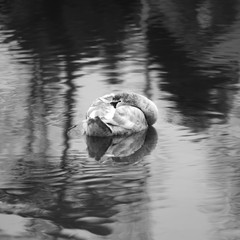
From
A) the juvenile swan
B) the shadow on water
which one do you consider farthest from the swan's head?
the shadow on water

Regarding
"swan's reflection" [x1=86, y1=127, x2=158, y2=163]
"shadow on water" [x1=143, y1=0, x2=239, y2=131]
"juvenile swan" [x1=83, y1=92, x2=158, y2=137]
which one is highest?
"juvenile swan" [x1=83, y1=92, x2=158, y2=137]

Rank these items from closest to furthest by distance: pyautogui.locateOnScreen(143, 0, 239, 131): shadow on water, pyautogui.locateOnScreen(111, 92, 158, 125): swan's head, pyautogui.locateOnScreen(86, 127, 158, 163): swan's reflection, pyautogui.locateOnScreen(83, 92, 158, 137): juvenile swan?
pyautogui.locateOnScreen(86, 127, 158, 163): swan's reflection, pyautogui.locateOnScreen(83, 92, 158, 137): juvenile swan, pyautogui.locateOnScreen(111, 92, 158, 125): swan's head, pyautogui.locateOnScreen(143, 0, 239, 131): shadow on water

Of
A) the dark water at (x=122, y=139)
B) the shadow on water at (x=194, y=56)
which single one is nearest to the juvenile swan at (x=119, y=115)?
the dark water at (x=122, y=139)

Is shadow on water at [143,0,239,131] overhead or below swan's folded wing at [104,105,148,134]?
below

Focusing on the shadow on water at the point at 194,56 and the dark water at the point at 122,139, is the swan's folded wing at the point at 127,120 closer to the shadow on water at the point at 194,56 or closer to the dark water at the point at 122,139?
the dark water at the point at 122,139

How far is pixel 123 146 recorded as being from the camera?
342 inches

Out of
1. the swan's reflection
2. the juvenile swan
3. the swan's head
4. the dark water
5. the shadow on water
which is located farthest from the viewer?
the shadow on water

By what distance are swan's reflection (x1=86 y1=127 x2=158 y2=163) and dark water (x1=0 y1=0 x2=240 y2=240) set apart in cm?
1

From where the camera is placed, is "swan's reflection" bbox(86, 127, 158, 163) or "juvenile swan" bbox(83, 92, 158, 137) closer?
"swan's reflection" bbox(86, 127, 158, 163)

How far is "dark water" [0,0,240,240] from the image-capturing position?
21.7ft

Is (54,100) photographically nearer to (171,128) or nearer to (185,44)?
(171,128)

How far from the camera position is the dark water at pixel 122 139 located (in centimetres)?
661

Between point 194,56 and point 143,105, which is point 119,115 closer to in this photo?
point 143,105

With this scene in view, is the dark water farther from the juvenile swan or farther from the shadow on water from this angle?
the juvenile swan
